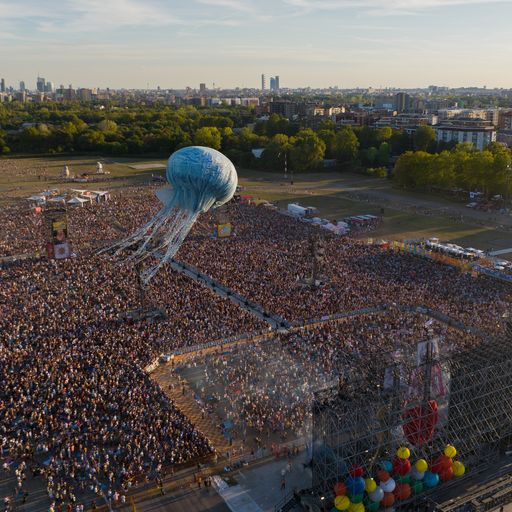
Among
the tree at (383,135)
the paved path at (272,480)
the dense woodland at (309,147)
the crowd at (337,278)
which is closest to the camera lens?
the paved path at (272,480)

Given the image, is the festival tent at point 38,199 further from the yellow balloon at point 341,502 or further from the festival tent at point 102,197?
the yellow balloon at point 341,502

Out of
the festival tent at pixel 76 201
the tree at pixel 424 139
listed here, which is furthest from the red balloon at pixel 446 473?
the tree at pixel 424 139

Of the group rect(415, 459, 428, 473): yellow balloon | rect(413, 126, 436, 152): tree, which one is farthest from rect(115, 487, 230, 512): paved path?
rect(413, 126, 436, 152): tree

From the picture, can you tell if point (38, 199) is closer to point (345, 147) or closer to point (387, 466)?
point (345, 147)

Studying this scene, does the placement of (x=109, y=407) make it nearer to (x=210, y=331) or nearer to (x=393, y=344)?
(x=210, y=331)

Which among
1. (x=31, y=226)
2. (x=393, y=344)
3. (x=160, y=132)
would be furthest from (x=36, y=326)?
(x=160, y=132)

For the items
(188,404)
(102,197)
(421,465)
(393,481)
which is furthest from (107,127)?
(393,481)
